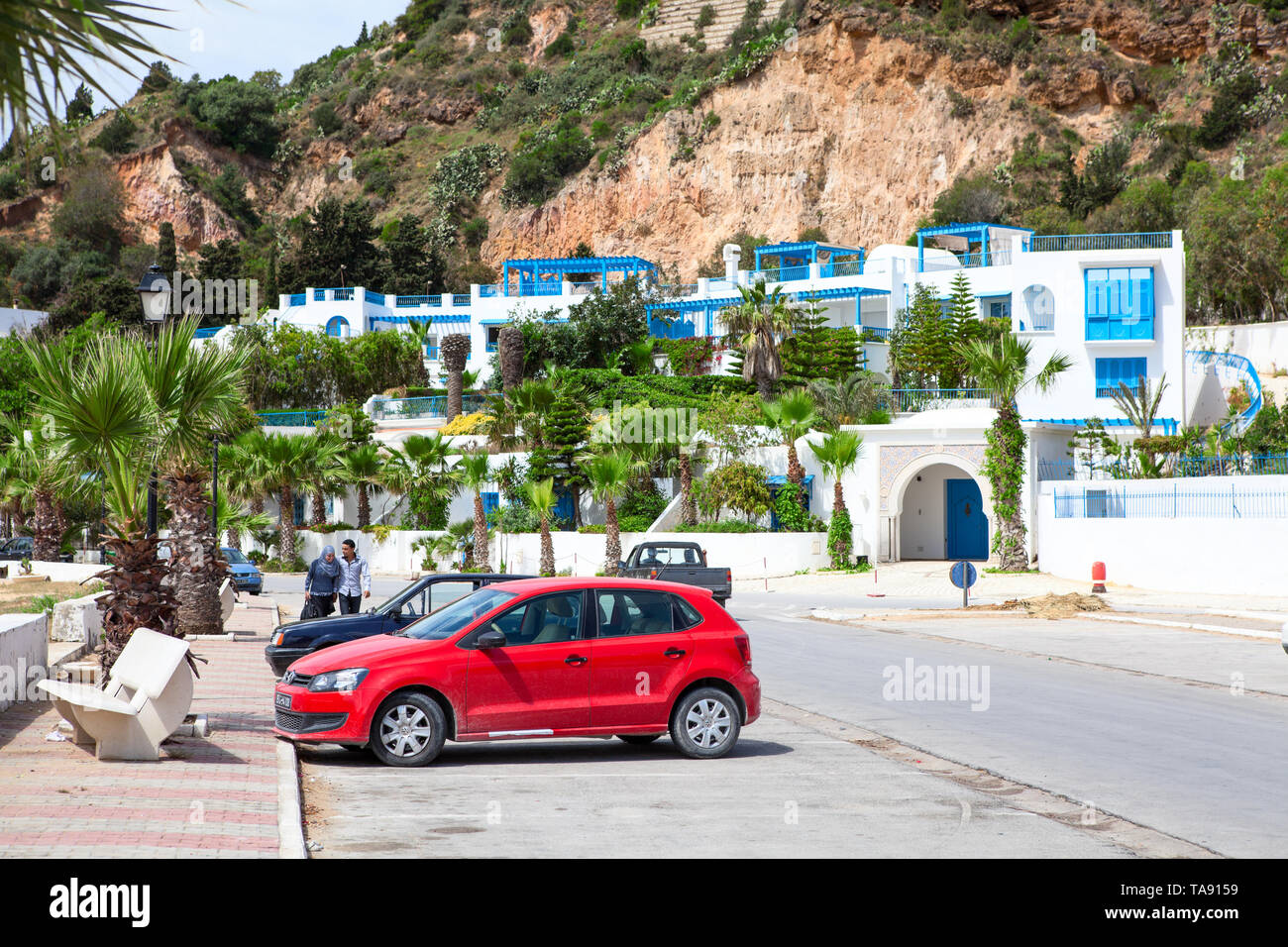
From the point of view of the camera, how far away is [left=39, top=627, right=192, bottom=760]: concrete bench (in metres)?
10.2

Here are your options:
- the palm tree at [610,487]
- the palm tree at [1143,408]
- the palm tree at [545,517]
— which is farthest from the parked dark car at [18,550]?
the palm tree at [1143,408]

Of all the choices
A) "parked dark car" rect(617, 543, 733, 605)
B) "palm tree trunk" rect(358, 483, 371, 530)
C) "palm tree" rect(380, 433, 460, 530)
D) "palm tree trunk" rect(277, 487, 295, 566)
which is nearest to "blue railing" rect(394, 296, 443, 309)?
"palm tree trunk" rect(358, 483, 371, 530)

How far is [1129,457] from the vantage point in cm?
3928

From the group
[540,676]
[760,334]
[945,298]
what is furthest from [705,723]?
[945,298]

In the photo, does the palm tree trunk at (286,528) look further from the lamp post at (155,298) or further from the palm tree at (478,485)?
the lamp post at (155,298)

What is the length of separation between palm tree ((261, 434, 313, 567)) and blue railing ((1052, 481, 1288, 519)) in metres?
27.1

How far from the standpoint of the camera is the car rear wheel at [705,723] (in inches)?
446

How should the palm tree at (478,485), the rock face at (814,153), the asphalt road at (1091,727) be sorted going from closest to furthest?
1. the asphalt road at (1091,727)
2. the palm tree at (478,485)
3. the rock face at (814,153)

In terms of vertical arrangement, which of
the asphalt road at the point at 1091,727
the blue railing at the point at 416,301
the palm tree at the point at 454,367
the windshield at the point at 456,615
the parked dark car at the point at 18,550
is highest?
the blue railing at the point at 416,301

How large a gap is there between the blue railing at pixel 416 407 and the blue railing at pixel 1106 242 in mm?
26274

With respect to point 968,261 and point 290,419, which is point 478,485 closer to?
point 290,419
